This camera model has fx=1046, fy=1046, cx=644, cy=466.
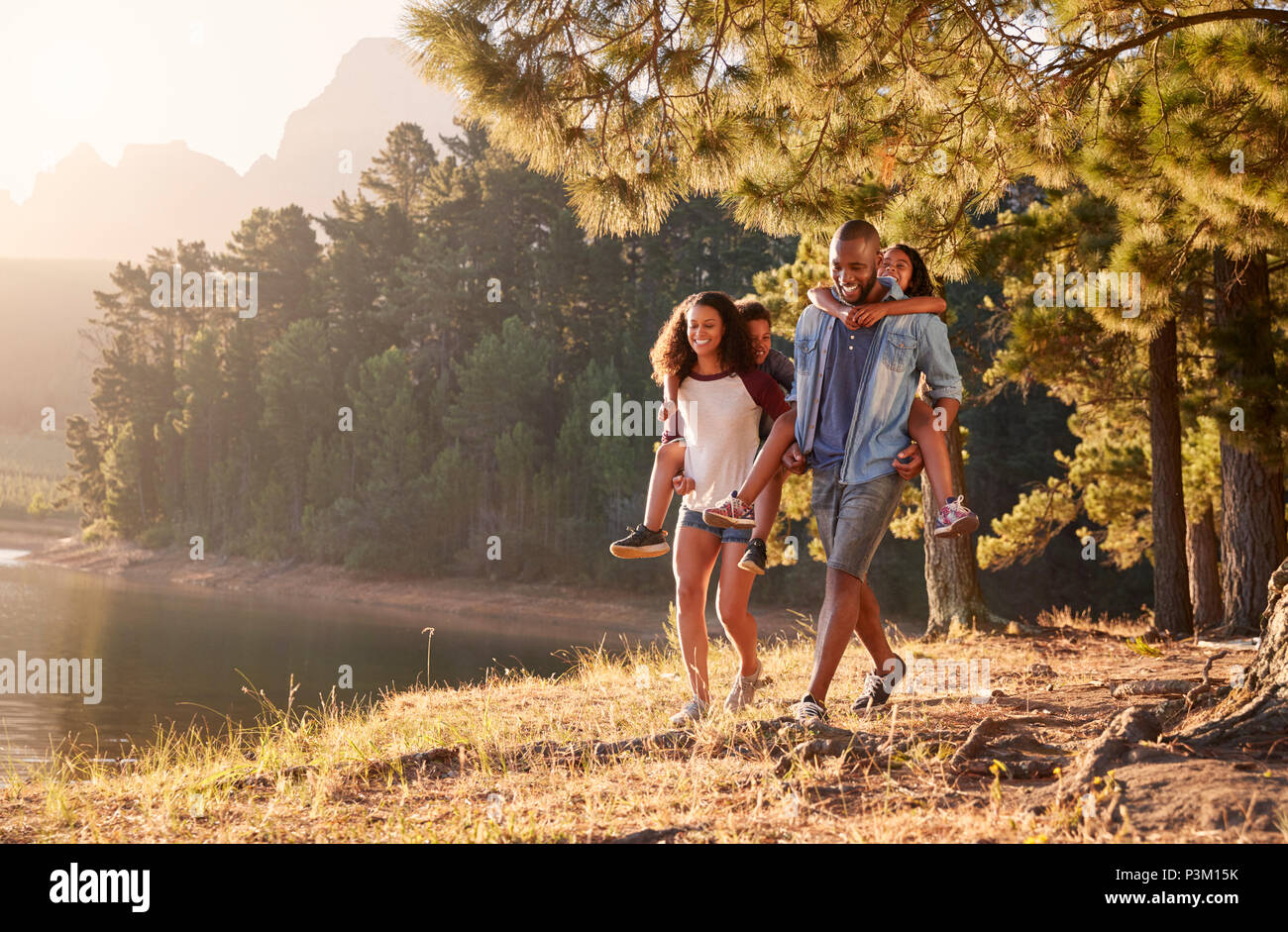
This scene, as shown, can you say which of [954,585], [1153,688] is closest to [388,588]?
[954,585]

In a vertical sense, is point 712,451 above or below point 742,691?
above

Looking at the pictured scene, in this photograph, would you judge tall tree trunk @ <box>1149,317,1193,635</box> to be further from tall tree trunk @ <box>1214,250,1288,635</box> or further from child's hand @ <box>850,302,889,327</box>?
child's hand @ <box>850,302,889,327</box>

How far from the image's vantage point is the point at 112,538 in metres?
54.1

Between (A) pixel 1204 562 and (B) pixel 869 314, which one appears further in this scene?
(A) pixel 1204 562

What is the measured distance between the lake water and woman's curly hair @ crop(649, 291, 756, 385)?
6.18 meters

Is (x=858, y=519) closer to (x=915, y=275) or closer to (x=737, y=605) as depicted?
(x=737, y=605)

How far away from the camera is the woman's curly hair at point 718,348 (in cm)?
462

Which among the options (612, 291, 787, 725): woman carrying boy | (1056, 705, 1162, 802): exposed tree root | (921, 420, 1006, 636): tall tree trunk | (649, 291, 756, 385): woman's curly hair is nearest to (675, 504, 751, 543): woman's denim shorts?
(612, 291, 787, 725): woman carrying boy

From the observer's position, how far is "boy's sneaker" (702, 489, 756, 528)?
13.7 ft

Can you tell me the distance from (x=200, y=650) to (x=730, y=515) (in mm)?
23238

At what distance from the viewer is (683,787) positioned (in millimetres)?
3309

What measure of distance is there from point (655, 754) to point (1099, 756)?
5.18 ft
